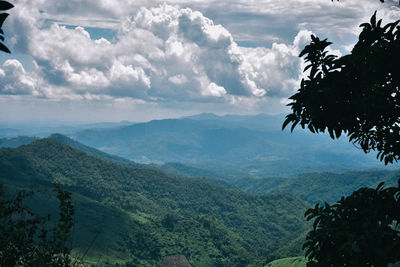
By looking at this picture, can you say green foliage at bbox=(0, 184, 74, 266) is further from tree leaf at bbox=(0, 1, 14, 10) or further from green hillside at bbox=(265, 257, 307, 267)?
green hillside at bbox=(265, 257, 307, 267)

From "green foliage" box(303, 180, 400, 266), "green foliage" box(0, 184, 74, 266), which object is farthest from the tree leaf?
"green foliage" box(303, 180, 400, 266)

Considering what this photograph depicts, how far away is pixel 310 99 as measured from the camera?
32.7 feet

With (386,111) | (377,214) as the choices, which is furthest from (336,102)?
(377,214)

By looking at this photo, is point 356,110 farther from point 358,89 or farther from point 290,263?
point 290,263

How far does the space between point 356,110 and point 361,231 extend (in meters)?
3.63

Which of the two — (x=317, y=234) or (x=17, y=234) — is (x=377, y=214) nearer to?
(x=317, y=234)

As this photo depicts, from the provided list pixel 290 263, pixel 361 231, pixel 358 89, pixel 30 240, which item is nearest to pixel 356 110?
pixel 358 89

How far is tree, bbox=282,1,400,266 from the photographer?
9273 mm

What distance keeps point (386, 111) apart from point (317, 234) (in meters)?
4.32

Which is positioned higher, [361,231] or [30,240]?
[361,231]

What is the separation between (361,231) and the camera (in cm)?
915

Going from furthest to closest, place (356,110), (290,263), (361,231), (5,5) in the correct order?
(290,263) < (356,110) < (361,231) < (5,5)

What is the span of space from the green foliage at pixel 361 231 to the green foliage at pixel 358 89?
198cm

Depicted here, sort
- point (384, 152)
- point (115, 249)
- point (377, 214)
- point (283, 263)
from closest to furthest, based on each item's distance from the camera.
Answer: point (377, 214), point (384, 152), point (283, 263), point (115, 249)
